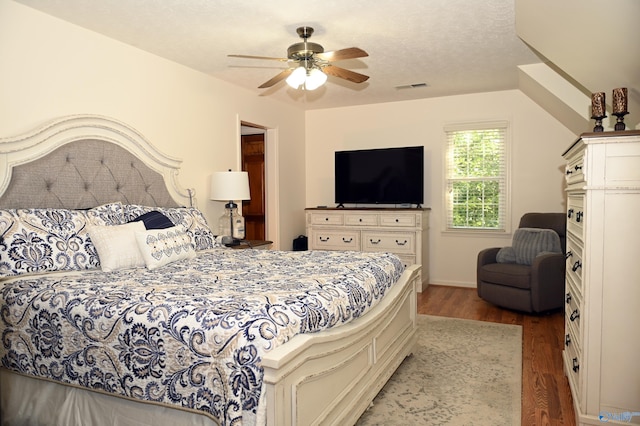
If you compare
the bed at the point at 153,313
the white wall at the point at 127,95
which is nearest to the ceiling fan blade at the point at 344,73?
the bed at the point at 153,313

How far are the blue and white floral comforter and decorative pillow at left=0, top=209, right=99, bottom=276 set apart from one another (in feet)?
0.41

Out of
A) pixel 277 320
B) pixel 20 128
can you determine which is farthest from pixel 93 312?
pixel 20 128

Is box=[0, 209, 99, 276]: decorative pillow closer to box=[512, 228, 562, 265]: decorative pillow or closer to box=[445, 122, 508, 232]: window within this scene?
box=[512, 228, 562, 265]: decorative pillow

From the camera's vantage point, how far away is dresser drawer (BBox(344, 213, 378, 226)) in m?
5.64

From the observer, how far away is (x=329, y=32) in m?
3.40

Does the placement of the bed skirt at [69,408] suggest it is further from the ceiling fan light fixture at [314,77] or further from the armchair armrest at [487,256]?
the armchair armrest at [487,256]

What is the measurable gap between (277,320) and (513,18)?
8.92 ft

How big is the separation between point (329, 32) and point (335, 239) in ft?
9.85

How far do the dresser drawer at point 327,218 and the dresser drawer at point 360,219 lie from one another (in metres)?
0.08

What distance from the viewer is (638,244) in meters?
2.08

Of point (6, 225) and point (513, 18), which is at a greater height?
point (513, 18)

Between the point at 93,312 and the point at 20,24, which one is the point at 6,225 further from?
the point at 20,24

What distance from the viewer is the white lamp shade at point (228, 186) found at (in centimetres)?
425

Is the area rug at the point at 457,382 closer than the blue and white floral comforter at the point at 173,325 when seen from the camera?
No
